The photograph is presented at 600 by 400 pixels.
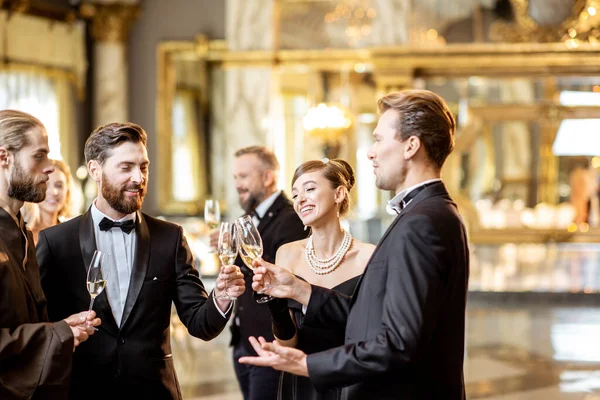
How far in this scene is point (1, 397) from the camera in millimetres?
2730

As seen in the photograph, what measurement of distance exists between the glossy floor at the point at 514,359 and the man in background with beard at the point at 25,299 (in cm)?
368

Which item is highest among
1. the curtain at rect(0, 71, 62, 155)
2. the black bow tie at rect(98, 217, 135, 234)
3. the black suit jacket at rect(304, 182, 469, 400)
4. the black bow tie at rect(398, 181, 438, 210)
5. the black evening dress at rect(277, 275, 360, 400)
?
the curtain at rect(0, 71, 62, 155)

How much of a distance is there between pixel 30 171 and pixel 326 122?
963 centimetres

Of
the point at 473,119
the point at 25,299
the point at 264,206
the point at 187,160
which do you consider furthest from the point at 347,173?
the point at 187,160

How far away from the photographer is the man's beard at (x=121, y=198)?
3264mm

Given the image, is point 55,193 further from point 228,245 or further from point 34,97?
point 34,97

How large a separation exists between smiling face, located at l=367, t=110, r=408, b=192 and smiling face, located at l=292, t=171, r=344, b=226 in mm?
925

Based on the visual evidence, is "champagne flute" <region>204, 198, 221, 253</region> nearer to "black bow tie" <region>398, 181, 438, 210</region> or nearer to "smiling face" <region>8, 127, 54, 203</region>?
"smiling face" <region>8, 127, 54, 203</region>

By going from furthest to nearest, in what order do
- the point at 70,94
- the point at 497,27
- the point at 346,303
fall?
the point at 70,94 < the point at 497,27 < the point at 346,303

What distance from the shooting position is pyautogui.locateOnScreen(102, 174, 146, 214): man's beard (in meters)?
3.26

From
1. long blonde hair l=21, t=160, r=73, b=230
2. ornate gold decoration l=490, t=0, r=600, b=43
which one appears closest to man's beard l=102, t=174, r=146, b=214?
Answer: long blonde hair l=21, t=160, r=73, b=230

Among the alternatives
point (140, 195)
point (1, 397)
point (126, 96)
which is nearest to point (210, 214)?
point (140, 195)

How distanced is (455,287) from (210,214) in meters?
2.71

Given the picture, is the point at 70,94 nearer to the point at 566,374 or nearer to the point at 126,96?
the point at 126,96
